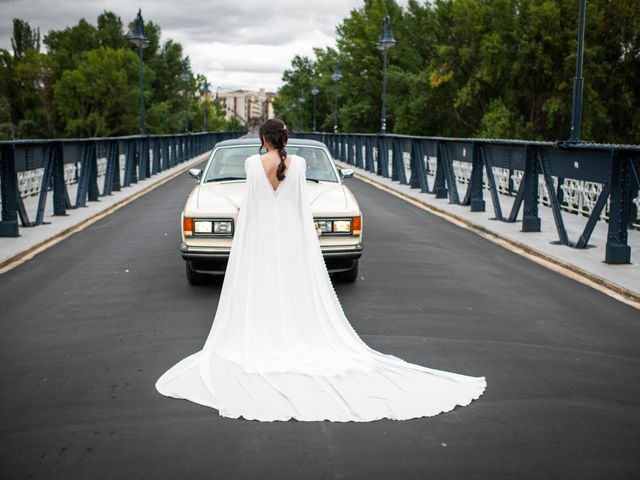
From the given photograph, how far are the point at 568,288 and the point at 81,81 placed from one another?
95.1m

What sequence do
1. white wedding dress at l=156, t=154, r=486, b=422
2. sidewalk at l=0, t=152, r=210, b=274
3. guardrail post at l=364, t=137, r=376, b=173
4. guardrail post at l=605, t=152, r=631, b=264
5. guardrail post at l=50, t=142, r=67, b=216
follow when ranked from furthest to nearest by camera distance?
guardrail post at l=364, t=137, r=376, b=173 → guardrail post at l=50, t=142, r=67, b=216 → sidewalk at l=0, t=152, r=210, b=274 → guardrail post at l=605, t=152, r=631, b=264 → white wedding dress at l=156, t=154, r=486, b=422

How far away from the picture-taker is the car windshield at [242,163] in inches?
365

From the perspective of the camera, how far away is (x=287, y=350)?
17.5 feet

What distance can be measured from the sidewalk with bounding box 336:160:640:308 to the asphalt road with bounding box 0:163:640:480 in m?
0.33

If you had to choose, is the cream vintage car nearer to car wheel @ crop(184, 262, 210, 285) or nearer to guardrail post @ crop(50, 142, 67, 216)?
car wheel @ crop(184, 262, 210, 285)

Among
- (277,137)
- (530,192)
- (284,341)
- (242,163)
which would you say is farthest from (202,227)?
(530,192)

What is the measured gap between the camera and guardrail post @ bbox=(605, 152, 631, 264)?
9.55m

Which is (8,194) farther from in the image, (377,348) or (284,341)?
(284,341)

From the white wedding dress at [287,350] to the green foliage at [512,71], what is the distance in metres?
48.3

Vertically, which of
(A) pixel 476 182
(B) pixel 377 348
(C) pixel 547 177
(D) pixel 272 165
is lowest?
(B) pixel 377 348

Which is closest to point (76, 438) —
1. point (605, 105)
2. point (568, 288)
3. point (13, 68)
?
point (568, 288)

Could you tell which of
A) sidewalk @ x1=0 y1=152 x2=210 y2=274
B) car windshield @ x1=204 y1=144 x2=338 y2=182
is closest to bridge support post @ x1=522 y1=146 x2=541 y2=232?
car windshield @ x1=204 y1=144 x2=338 y2=182

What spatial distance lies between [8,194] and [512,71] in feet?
167

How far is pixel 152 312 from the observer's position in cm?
731
